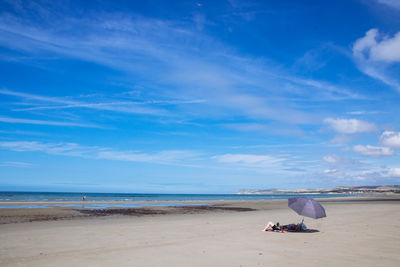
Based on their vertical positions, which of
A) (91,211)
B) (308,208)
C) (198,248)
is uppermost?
(308,208)

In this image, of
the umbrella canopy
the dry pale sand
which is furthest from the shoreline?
the umbrella canopy

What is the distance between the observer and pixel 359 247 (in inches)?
448

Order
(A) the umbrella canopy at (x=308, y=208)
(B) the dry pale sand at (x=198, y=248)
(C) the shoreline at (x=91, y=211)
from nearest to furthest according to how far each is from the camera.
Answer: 1. (B) the dry pale sand at (x=198, y=248)
2. (A) the umbrella canopy at (x=308, y=208)
3. (C) the shoreline at (x=91, y=211)

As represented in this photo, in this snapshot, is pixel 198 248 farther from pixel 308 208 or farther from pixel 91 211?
pixel 91 211

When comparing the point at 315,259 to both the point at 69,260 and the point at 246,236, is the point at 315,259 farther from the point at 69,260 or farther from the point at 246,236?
the point at 69,260

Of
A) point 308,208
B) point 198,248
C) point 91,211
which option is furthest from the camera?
point 91,211

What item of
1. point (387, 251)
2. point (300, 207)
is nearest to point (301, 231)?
point (300, 207)

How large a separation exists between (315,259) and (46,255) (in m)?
8.27

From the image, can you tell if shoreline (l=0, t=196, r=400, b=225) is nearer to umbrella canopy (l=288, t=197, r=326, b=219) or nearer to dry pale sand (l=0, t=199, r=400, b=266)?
dry pale sand (l=0, t=199, r=400, b=266)

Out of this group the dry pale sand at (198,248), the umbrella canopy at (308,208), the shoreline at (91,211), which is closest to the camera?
the dry pale sand at (198,248)

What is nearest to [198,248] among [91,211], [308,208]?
[308,208]

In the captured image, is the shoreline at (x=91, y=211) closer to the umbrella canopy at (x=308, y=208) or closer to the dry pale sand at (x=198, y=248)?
the dry pale sand at (x=198, y=248)

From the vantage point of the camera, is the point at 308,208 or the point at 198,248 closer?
the point at 198,248

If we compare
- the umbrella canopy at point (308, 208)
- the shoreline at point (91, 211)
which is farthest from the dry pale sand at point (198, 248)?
the shoreline at point (91, 211)
